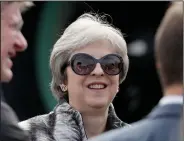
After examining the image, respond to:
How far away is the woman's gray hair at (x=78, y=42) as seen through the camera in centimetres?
286

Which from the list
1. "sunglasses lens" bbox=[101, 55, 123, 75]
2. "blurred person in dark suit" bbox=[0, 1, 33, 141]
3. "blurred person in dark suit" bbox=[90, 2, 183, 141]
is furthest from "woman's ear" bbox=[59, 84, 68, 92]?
"blurred person in dark suit" bbox=[90, 2, 183, 141]

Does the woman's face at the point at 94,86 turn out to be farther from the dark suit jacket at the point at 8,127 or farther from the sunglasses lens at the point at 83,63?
the dark suit jacket at the point at 8,127

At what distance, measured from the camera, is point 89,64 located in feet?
9.21

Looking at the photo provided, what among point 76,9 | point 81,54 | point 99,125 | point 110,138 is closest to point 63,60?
point 81,54

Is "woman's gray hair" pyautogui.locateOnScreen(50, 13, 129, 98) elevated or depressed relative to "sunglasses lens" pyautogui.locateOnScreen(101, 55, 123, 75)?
elevated

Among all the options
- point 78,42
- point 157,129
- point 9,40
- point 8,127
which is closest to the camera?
point 157,129

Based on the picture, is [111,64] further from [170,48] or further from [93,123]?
[170,48]

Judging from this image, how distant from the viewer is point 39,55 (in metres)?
4.77

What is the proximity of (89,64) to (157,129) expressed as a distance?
3.33 ft

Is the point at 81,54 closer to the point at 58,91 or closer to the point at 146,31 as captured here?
the point at 58,91

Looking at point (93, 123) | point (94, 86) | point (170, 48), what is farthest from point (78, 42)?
point (170, 48)

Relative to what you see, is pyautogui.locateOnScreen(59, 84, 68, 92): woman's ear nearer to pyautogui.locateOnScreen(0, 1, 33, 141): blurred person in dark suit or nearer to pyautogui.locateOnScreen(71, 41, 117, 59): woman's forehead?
pyautogui.locateOnScreen(71, 41, 117, 59): woman's forehead

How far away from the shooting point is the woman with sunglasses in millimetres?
2773

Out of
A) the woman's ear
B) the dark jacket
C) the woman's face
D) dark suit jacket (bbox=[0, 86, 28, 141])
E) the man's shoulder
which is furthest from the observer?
the woman's ear
